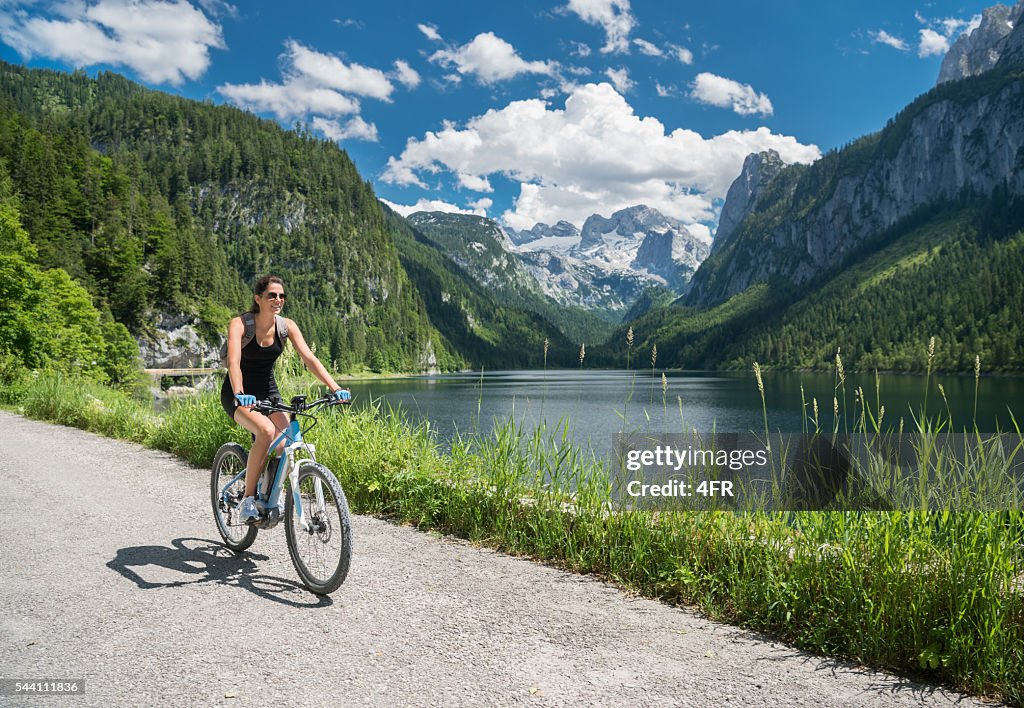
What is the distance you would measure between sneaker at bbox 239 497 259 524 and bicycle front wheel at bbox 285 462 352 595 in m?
0.52

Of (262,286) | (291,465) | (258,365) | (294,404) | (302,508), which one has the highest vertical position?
(262,286)

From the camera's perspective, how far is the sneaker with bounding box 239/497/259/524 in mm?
5727

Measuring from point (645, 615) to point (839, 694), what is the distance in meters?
1.44

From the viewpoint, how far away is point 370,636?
423 centimetres

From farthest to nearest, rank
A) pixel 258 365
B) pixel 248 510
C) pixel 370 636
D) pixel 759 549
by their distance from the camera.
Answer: pixel 258 365
pixel 248 510
pixel 759 549
pixel 370 636

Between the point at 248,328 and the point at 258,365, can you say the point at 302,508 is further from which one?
the point at 248,328

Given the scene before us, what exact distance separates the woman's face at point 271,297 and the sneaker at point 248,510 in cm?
178

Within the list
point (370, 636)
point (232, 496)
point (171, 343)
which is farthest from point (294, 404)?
point (171, 343)

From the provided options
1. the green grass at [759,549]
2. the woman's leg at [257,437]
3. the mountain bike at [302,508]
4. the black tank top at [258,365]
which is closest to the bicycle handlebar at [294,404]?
the mountain bike at [302,508]

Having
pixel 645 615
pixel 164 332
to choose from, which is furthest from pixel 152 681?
pixel 164 332

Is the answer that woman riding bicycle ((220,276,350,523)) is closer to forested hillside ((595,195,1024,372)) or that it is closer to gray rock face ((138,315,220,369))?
gray rock face ((138,315,220,369))

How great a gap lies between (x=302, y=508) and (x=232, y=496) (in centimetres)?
128

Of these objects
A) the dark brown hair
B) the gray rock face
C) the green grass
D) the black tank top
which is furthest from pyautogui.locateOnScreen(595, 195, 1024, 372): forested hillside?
the dark brown hair

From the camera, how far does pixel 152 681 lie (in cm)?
360
